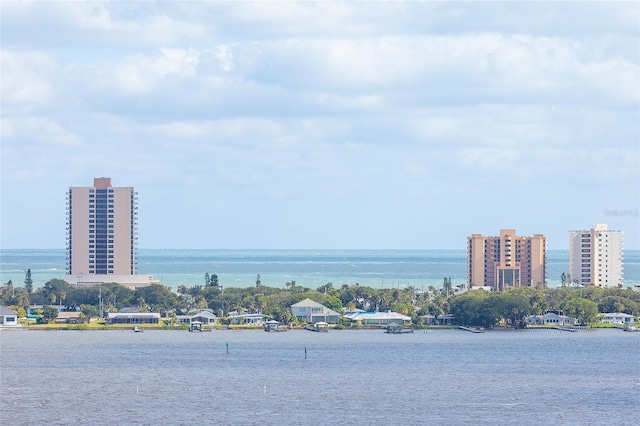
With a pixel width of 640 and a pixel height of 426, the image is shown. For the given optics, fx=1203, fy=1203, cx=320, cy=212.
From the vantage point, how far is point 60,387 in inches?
3661

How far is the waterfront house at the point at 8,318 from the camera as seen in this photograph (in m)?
157

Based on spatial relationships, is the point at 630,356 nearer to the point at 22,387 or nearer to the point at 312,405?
the point at 312,405

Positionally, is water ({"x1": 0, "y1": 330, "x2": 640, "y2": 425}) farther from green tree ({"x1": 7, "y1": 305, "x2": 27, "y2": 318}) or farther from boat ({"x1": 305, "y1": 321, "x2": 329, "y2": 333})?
green tree ({"x1": 7, "y1": 305, "x2": 27, "y2": 318})

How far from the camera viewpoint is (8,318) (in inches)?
6235

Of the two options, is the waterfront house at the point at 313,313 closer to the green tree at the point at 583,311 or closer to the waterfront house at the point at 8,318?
the green tree at the point at 583,311

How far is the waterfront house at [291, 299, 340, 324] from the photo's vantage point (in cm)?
16375

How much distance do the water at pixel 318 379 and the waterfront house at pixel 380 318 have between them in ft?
43.9

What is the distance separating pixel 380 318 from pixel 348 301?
22947 mm

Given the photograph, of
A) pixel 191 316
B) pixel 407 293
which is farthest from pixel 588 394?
pixel 407 293

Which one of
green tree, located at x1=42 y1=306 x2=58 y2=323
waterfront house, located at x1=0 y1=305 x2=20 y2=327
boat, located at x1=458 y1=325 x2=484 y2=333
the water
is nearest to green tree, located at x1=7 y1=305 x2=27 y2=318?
green tree, located at x1=42 y1=306 x2=58 y2=323

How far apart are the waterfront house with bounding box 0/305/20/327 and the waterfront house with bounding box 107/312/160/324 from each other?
12.3 m

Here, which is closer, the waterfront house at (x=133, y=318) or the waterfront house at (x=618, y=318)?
the waterfront house at (x=133, y=318)

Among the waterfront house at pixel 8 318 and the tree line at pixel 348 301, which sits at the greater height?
the tree line at pixel 348 301

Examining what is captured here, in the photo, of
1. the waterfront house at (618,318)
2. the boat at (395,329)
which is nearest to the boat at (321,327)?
the boat at (395,329)
